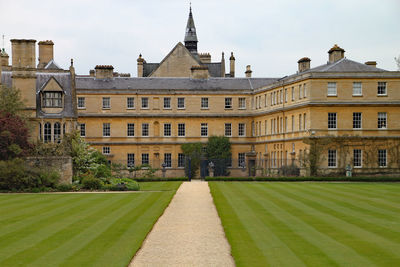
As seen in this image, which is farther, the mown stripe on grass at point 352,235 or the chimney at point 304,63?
the chimney at point 304,63

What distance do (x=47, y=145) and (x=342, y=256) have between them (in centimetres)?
2853

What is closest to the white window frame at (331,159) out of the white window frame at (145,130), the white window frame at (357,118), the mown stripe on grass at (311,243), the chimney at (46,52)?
the white window frame at (357,118)

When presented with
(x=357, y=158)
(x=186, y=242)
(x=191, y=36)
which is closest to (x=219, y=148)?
(x=357, y=158)

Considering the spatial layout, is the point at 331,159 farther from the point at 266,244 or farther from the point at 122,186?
the point at 266,244

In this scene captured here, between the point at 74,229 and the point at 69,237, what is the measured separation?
4.59 feet

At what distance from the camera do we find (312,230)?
1669 cm

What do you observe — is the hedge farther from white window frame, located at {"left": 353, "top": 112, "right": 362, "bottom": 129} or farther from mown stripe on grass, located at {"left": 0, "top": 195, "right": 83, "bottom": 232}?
mown stripe on grass, located at {"left": 0, "top": 195, "right": 83, "bottom": 232}

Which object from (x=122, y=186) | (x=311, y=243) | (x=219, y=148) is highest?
(x=219, y=148)

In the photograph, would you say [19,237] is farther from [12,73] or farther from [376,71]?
[376,71]

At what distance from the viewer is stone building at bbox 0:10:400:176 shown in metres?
45.4

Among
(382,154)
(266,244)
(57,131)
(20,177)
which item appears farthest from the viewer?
(382,154)

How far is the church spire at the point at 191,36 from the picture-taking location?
9488cm

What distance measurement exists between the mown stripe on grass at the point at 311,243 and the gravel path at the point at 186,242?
5.52ft

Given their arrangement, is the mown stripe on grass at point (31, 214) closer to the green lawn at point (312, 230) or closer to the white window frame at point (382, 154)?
the green lawn at point (312, 230)
